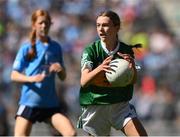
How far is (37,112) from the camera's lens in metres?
9.02

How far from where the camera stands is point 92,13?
1889cm

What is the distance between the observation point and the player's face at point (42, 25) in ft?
29.0

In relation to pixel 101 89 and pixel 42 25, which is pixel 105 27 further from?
pixel 42 25

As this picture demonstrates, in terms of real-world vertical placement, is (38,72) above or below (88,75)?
below

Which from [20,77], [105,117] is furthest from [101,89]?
[20,77]

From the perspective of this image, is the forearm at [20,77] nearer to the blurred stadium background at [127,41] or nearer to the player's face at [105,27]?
the player's face at [105,27]

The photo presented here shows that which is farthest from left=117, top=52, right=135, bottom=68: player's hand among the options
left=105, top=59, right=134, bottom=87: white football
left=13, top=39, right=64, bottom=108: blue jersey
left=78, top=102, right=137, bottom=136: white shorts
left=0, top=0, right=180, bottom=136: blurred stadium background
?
left=0, top=0, right=180, bottom=136: blurred stadium background

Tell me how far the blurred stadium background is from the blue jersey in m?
3.88

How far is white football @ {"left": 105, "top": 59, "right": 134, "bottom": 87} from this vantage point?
7.03 metres

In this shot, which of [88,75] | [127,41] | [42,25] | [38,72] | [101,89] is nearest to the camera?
[88,75]

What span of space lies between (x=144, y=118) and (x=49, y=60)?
22.4ft

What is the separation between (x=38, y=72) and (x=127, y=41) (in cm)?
919

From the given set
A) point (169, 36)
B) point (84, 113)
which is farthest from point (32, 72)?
point (169, 36)

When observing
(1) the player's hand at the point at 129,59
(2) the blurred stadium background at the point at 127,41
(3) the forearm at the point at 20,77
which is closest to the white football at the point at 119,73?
(1) the player's hand at the point at 129,59
